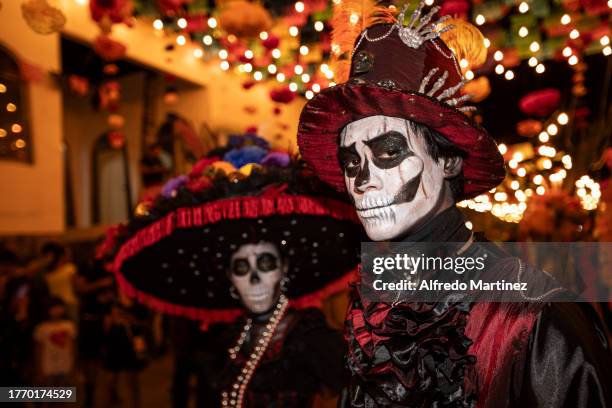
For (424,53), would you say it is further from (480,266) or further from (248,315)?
(248,315)

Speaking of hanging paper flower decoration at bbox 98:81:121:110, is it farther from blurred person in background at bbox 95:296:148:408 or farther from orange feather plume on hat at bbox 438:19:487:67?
orange feather plume on hat at bbox 438:19:487:67

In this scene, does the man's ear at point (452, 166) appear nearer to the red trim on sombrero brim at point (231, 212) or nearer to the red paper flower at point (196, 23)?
the red trim on sombrero brim at point (231, 212)

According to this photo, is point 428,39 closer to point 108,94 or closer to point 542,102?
point 542,102

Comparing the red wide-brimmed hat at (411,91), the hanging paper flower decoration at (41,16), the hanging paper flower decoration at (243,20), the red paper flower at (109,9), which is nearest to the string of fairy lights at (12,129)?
the red paper flower at (109,9)

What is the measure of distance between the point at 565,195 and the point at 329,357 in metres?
2.35

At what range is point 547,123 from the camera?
3803 mm

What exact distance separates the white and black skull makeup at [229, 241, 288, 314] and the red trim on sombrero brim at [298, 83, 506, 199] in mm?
811

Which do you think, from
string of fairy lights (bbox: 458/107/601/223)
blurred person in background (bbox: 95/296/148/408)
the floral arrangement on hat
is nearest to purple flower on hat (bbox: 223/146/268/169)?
the floral arrangement on hat

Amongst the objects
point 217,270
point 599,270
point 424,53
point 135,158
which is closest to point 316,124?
point 424,53

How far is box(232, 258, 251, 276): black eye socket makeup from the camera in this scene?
2.29 metres

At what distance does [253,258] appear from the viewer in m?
2.31

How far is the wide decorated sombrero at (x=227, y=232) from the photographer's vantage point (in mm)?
2135

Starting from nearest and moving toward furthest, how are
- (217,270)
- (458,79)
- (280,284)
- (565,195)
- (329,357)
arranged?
(458,79), (329,357), (280,284), (217,270), (565,195)

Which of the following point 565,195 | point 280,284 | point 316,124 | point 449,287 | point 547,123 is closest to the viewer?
point 449,287
